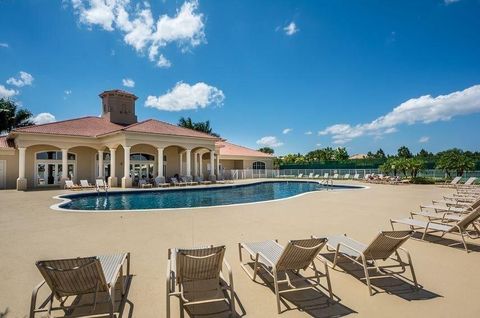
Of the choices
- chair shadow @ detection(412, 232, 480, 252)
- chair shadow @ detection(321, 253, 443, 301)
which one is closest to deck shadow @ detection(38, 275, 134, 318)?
chair shadow @ detection(321, 253, 443, 301)

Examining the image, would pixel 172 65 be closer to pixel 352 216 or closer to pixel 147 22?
pixel 147 22

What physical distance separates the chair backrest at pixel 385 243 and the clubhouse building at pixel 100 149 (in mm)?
20505

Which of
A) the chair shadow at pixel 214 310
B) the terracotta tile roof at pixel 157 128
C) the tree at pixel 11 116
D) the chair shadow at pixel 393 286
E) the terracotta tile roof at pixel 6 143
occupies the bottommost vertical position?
the chair shadow at pixel 393 286

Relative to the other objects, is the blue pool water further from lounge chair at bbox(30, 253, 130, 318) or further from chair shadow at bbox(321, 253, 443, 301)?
lounge chair at bbox(30, 253, 130, 318)

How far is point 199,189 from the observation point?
21.3 m

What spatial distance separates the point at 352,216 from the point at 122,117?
25.6 metres

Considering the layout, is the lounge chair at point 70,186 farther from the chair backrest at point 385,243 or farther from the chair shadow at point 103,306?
the chair backrest at point 385,243

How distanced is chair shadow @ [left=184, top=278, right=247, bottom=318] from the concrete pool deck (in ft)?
0.34

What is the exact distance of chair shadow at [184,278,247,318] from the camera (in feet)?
10.4

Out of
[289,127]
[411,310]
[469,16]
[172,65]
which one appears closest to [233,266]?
[411,310]

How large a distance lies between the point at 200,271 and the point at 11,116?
140 feet

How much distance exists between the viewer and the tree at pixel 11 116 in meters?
33.5

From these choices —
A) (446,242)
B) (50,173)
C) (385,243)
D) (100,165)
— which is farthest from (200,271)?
(50,173)

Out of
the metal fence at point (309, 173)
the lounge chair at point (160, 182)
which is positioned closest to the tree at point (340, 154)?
Result: the metal fence at point (309, 173)
